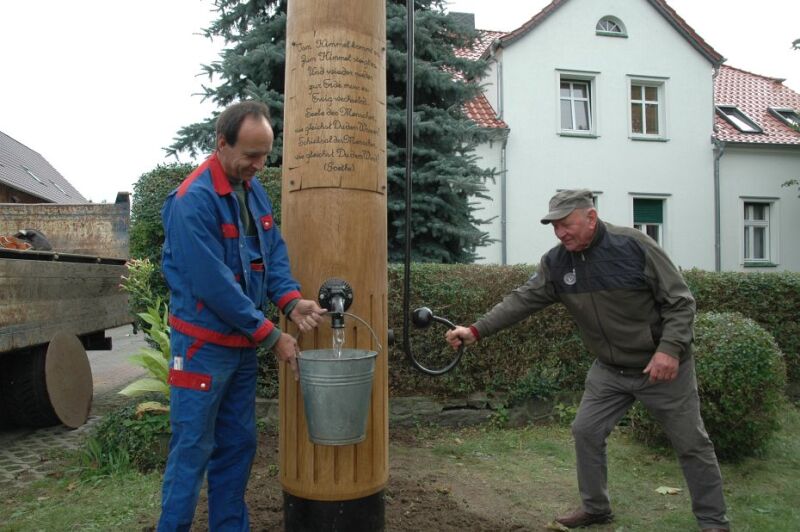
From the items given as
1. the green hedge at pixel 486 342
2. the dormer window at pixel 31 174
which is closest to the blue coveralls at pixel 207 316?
the green hedge at pixel 486 342

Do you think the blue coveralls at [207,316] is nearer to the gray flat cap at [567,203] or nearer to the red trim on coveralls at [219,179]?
the red trim on coveralls at [219,179]

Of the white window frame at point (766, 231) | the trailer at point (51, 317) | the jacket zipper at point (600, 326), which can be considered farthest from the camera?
the white window frame at point (766, 231)

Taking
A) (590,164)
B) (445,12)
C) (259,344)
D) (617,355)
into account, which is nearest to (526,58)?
(590,164)

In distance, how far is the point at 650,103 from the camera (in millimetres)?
19281

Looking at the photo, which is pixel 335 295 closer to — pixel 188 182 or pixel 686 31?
pixel 188 182

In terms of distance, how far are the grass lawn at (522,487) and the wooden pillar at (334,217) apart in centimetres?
67

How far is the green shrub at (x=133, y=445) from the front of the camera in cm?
477

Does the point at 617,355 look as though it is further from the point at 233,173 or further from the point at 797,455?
the point at 797,455

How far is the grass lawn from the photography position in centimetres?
388

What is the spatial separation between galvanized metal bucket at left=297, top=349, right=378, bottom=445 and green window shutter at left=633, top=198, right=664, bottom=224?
1771 centimetres

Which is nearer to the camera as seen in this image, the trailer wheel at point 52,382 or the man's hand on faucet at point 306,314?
the man's hand on faucet at point 306,314

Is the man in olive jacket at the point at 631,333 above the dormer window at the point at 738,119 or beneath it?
beneath

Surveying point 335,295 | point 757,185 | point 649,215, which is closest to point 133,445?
point 335,295

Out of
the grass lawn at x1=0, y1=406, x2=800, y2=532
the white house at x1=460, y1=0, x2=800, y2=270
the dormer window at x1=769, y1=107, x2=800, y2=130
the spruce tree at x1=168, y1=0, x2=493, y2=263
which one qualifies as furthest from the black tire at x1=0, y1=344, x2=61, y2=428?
the dormer window at x1=769, y1=107, x2=800, y2=130
